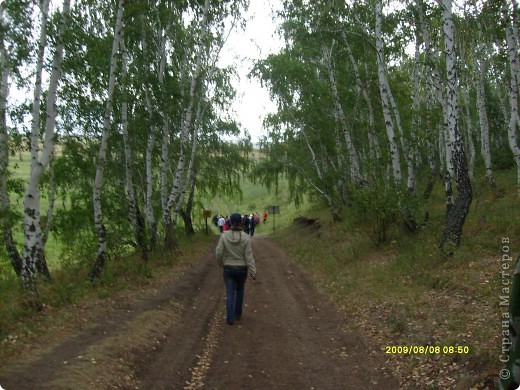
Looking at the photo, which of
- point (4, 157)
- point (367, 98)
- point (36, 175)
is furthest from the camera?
point (367, 98)

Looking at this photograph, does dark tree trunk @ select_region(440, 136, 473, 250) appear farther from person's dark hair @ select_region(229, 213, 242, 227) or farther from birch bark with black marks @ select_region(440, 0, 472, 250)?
person's dark hair @ select_region(229, 213, 242, 227)

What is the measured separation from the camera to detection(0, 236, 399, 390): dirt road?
5.55 m

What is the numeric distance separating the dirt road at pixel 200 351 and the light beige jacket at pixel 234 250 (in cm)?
124

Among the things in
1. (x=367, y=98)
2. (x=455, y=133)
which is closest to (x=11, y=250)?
(x=455, y=133)

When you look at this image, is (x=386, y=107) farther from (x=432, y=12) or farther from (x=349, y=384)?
(x=349, y=384)

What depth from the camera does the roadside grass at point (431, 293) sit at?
5.51 metres

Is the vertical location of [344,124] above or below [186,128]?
above

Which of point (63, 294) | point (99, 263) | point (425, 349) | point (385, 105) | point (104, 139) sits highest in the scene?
point (385, 105)

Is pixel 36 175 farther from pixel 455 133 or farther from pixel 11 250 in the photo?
pixel 455 133

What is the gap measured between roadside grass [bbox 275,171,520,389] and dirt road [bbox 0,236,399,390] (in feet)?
1.58

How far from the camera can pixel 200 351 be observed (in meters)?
6.91

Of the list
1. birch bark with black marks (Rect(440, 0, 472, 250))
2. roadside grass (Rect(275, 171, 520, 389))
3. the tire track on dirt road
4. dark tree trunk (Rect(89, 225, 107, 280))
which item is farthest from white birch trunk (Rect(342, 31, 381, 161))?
dark tree trunk (Rect(89, 225, 107, 280))

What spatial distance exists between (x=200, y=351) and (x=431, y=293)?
16.0ft

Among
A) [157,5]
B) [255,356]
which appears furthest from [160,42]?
[255,356]
